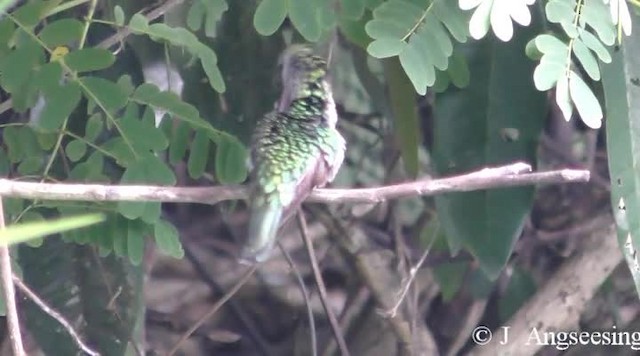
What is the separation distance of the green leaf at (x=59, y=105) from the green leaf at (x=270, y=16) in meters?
0.34

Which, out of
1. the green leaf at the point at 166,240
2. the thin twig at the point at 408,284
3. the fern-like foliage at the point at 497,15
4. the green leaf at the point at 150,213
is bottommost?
the thin twig at the point at 408,284

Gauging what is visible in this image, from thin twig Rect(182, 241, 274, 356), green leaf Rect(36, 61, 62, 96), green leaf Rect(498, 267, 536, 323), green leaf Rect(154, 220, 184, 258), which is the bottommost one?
thin twig Rect(182, 241, 274, 356)

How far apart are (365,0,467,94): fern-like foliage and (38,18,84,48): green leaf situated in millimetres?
Result: 512

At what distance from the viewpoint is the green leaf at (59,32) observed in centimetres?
203

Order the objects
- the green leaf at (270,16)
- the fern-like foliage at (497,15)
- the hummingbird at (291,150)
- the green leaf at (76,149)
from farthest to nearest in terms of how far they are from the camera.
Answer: the green leaf at (76,149) < the green leaf at (270,16) < the hummingbird at (291,150) < the fern-like foliage at (497,15)

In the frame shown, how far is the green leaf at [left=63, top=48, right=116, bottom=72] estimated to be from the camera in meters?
2.03

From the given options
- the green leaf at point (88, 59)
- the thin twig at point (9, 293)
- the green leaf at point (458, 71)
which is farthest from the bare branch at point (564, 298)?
the thin twig at point (9, 293)

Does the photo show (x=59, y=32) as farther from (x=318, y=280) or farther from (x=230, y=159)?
(x=318, y=280)

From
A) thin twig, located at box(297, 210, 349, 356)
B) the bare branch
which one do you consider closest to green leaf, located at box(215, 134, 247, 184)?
thin twig, located at box(297, 210, 349, 356)

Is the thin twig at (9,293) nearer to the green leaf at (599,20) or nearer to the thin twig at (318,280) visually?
the green leaf at (599,20)

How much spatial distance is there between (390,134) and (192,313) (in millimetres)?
1070

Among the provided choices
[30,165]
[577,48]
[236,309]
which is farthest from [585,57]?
[236,309]

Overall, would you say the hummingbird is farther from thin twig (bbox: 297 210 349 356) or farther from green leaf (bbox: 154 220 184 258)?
thin twig (bbox: 297 210 349 356)

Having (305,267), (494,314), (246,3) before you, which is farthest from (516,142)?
(305,267)
